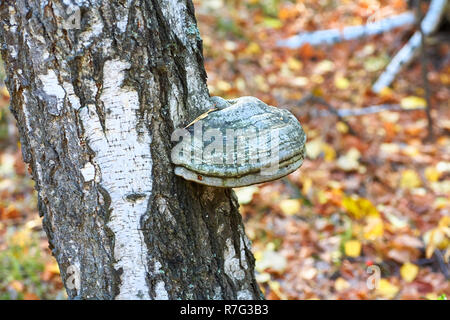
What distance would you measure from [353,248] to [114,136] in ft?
8.24

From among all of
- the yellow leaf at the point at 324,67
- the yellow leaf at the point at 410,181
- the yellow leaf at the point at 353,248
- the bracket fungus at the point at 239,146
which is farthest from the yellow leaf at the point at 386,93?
the bracket fungus at the point at 239,146

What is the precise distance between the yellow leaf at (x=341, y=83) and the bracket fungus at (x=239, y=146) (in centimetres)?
497

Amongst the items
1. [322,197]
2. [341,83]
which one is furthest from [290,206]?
[341,83]

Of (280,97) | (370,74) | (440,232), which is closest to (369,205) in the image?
(440,232)

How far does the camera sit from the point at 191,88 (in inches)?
77.0

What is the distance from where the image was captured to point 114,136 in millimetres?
1820

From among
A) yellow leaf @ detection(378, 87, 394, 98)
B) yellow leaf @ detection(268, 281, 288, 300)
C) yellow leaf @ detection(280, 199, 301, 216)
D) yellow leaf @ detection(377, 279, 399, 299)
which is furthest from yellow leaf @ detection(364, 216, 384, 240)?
yellow leaf @ detection(378, 87, 394, 98)

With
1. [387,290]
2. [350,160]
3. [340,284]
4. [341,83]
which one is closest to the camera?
[387,290]

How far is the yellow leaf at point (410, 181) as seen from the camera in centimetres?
461

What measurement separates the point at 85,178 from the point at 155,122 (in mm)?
353

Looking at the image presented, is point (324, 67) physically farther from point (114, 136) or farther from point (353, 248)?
point (114, 136)

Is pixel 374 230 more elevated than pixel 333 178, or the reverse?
pixel 333 178

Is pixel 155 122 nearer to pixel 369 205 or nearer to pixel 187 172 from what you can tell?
pixel 187 172

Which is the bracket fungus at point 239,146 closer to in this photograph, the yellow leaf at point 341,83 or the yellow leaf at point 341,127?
the yellow leaf at point 341,127
